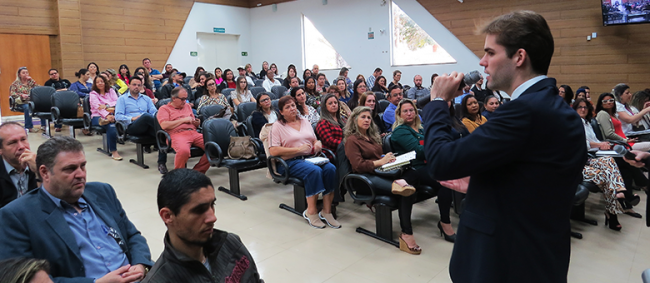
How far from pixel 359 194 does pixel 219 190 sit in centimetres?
196

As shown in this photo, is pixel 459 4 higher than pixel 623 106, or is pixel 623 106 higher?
pixel 459 4

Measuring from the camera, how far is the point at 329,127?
14.0 feet

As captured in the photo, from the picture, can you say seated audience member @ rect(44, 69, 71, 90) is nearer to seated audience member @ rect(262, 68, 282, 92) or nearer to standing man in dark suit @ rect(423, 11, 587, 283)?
seated audience member @ rect(262, 68, 282, 92)

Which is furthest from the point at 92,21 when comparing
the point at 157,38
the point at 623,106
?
the point at 623,106

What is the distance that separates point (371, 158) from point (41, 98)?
21.3 ft

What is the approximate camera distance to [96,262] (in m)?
1.78

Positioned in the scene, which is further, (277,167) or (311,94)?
(311,94)

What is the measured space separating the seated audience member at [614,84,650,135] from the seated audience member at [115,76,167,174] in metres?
5.92

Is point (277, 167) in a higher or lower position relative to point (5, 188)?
lower

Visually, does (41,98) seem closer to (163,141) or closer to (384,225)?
(163,141)

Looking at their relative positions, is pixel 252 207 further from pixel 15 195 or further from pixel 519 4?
pixel 519 4

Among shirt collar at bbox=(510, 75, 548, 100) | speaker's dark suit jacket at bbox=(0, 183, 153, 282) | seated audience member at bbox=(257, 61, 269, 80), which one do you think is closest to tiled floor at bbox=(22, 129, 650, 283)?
speaker's dark suit jacket at bbox=(0, 183, 153, 282)

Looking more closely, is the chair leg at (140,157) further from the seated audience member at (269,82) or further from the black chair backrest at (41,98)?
the seated audience member at (269,82)

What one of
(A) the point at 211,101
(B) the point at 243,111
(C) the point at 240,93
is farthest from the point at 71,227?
(C) the point at 240,93
